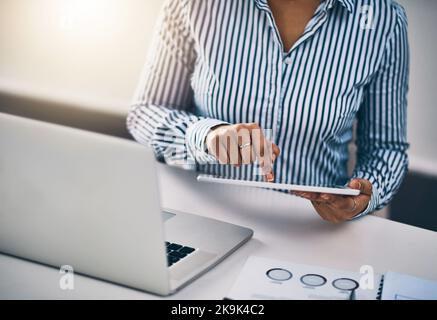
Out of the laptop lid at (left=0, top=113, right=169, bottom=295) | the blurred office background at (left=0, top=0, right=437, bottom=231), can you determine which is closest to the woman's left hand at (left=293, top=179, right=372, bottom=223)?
the laptop lid at (left=0, top=113, right=169, bottom=295)

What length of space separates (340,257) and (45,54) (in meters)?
1.57

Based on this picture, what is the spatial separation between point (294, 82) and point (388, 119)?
0.24 m

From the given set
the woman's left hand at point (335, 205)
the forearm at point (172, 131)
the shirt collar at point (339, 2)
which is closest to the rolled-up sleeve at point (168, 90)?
the forearm at point (172, 131)

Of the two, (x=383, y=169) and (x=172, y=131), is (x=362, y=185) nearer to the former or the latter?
(x=383, y=169)

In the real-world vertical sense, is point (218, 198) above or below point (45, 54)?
below

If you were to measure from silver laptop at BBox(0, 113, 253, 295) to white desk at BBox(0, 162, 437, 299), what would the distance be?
0.08ft

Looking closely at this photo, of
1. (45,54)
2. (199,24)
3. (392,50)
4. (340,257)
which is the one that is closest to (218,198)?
(340,257)

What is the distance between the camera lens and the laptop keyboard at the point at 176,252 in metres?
0.97

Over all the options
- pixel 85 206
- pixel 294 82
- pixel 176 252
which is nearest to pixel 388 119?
pixel 294 82

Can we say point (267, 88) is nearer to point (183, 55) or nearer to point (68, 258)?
point (183, 55)

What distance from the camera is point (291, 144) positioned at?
145 cm

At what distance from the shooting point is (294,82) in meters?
1.41

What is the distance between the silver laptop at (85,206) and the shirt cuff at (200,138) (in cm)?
32

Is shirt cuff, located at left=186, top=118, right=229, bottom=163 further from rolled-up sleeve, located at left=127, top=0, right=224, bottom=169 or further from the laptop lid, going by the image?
the laptop lid
